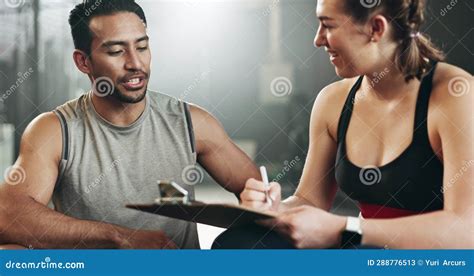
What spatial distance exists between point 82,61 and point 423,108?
116 centimetres

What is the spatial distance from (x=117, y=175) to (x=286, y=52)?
73cm

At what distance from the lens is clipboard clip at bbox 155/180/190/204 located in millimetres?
1969

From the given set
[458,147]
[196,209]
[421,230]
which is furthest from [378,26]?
[196,209]

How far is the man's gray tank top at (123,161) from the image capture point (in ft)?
8.00

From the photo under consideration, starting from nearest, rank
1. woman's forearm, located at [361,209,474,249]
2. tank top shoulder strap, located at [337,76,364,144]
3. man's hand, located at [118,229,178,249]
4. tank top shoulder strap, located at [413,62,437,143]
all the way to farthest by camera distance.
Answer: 1. woman's forearm, located at [361,209,474,249]
2. tank top shoulder strap, located at [413,62,437,143]
3. tank top shoulder strap, located at [337,76,364,144]
4. man's hand, located at [118,229,178,249]

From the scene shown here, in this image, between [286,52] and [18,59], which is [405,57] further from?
[18,59]

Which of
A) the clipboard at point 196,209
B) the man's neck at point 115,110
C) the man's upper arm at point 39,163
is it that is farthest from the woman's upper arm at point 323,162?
the man's upper arm at point 39,163

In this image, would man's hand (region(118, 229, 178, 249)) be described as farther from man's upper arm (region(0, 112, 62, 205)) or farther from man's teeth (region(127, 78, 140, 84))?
man's teeth (region(127, 78, 140, 84))

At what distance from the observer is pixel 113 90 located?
98.9 inches

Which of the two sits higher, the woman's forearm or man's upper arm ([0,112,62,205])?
man's upper arm ([0,112,62,205])

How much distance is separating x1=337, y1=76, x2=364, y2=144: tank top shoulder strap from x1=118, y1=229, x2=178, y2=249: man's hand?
66cm

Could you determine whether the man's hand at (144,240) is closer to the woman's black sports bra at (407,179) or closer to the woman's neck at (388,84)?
the woman's black sports bra at (407,179)

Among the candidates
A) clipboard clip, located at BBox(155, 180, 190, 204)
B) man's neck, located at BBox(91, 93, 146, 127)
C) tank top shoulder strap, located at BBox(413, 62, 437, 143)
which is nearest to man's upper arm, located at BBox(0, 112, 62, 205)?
man's neck, located at BBox(91, 93, 146, 127)

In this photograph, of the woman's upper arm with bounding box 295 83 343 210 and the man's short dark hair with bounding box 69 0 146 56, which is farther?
the man's short dark hair with bounding box 69 0 146 56
